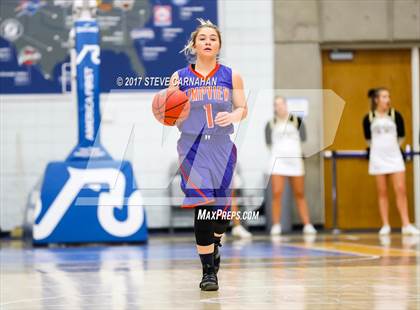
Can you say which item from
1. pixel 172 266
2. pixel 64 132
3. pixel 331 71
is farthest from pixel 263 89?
pixel 172 266

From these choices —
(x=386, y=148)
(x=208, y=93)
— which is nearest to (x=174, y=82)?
(x=208, y=93)

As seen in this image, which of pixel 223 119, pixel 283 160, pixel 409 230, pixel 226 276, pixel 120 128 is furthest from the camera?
pixel 120 128

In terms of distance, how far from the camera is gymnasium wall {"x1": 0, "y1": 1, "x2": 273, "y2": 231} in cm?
1427

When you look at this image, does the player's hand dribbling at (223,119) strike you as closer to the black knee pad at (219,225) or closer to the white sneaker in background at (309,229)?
the black knee pad at (219,225)

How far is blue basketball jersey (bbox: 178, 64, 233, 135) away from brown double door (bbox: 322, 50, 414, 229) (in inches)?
340

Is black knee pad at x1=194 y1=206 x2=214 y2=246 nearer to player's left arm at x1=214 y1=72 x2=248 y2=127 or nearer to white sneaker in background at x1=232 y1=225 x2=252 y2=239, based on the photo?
player's left arm at x1=214 y1=72 x2=248 y2=127

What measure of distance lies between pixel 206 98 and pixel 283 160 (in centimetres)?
753

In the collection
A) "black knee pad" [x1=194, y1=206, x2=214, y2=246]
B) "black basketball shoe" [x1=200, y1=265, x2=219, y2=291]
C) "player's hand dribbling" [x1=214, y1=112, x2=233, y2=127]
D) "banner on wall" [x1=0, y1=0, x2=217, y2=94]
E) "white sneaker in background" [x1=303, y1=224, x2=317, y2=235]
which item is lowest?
"white sneaker in background" [x1=303, y1=224, x2=317, y2=235]

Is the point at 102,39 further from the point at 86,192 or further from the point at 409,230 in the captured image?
the point at 409,230

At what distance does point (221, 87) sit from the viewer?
20.9 feet

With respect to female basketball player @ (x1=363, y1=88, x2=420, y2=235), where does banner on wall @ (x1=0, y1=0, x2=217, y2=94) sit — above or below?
above

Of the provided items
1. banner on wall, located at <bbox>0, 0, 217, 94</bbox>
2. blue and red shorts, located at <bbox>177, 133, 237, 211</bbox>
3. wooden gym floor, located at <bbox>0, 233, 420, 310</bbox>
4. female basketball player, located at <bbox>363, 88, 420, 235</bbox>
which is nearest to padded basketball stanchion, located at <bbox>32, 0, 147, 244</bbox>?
wooden gym floor, located at <bbox>0, 233, 420, 310</bbox>

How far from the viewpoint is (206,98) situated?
20.6ft

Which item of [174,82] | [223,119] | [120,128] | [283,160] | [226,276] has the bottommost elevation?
[226,276]
